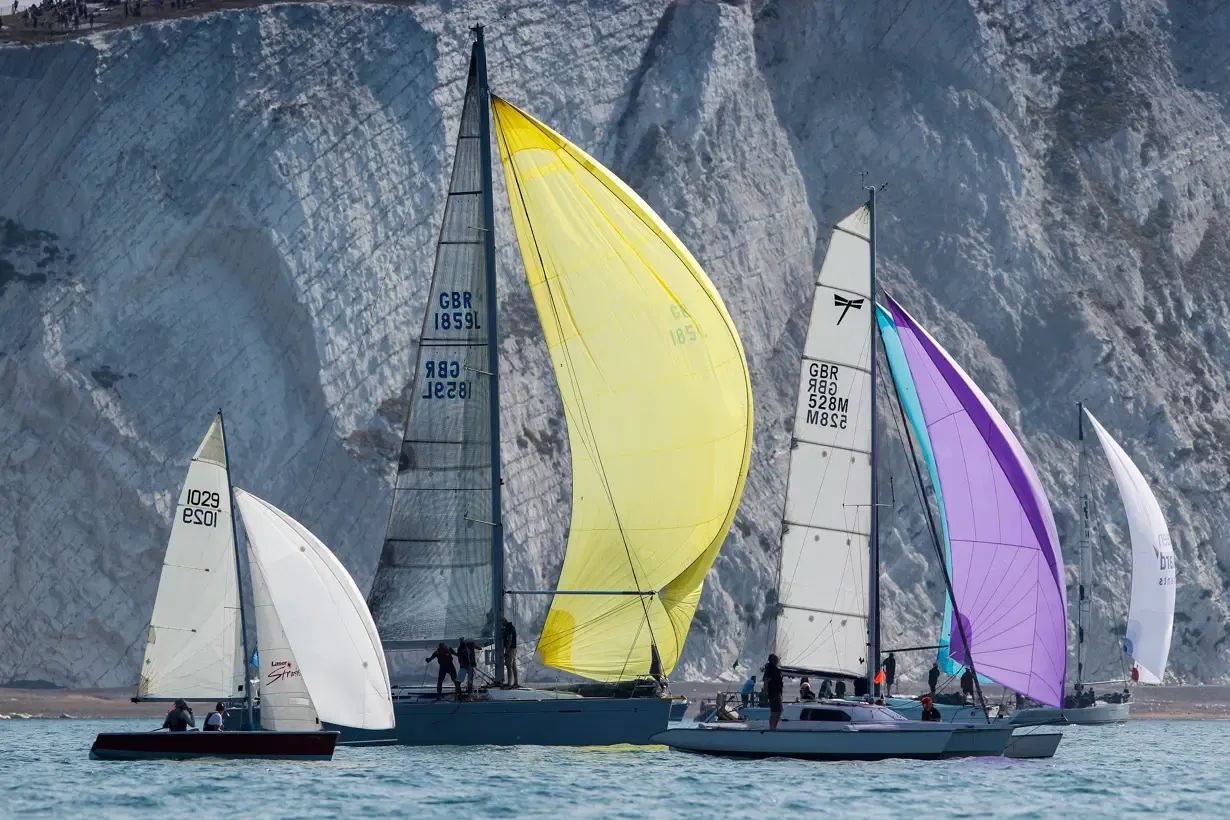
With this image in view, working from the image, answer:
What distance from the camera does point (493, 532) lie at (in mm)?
30172

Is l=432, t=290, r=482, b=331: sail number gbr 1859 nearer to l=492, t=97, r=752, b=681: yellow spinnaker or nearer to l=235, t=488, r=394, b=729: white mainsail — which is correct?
l=492, t=97, r=752, b=681: yellow spinnaker

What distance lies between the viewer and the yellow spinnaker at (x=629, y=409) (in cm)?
2975

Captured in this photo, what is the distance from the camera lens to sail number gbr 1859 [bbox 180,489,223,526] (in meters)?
28.5

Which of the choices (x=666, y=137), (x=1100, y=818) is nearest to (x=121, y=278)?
(x=666, y=137)

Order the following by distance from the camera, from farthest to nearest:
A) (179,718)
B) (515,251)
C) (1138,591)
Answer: (515,251) → (1138,591) → (179,718)

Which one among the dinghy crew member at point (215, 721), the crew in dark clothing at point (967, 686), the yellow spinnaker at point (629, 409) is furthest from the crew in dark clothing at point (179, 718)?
the crew in dark clothing at point (967, 686)

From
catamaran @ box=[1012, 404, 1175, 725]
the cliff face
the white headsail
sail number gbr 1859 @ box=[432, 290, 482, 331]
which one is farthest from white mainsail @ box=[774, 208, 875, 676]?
the cliff face

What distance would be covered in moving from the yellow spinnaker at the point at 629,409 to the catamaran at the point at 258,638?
373 cm

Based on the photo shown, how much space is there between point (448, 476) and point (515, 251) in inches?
1021

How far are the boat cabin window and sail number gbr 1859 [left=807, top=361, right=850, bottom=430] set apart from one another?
518 cm

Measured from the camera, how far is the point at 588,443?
98.3 ft

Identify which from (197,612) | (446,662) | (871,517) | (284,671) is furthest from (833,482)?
(197,612)

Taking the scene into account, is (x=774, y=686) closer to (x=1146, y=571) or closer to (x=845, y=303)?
(x=845, y=303)

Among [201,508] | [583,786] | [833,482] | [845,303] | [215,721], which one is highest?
[845,303]
